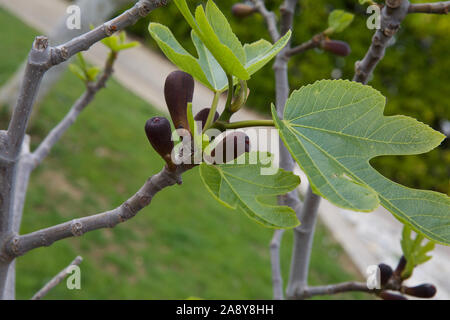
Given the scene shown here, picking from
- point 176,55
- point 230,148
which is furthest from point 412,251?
point 176,55

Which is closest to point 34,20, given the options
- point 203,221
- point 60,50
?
point 203,221

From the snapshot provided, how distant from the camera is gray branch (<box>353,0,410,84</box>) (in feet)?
3.19

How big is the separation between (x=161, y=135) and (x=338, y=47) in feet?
3.39

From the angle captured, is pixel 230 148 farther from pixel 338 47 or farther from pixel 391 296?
pixel 338 47

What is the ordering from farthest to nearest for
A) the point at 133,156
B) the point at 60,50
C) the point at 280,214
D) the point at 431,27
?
the point at 431,27 → the point at 133,156 → the point at 60,50 → the point at 280,214

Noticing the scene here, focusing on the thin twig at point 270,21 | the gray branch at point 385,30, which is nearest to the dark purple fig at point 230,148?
the gray branch at point 385,30

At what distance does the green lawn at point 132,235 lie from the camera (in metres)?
3.68

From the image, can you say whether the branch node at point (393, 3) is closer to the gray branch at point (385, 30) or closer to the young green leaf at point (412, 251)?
the gray branch at point (385, 30)

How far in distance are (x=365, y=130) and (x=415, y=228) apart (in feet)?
0.49

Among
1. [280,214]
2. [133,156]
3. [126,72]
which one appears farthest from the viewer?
[126,72]

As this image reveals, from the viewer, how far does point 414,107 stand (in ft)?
25.9
